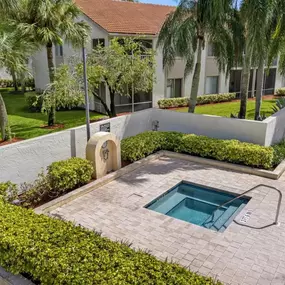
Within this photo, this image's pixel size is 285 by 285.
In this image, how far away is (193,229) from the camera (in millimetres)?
7621

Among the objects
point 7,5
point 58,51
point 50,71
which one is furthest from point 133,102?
point 7,5

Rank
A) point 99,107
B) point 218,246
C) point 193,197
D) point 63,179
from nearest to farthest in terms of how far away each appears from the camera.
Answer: point 218,246
point 63,179
point 193,197
point 99,107

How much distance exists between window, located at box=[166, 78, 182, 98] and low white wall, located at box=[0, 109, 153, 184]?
49.1 ft

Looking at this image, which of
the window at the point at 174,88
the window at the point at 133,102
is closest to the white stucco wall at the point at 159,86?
the window at the point at 133,102

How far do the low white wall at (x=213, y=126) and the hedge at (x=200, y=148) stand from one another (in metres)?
0.77

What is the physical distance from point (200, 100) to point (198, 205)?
759 inches

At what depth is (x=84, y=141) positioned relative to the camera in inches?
443

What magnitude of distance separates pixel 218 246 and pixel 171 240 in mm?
1089

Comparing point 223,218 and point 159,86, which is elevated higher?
point 159,86

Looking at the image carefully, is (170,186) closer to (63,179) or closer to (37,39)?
(63,179)

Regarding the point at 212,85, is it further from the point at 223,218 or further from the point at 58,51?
the point at 223,218

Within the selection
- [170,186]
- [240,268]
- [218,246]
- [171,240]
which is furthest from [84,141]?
[240,268]

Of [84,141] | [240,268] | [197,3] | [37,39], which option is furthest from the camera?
[37,39]

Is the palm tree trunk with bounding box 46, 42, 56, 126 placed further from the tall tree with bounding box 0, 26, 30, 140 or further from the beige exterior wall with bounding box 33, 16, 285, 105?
the beige exterior wall with bounding box 33, 16, 285, 105
